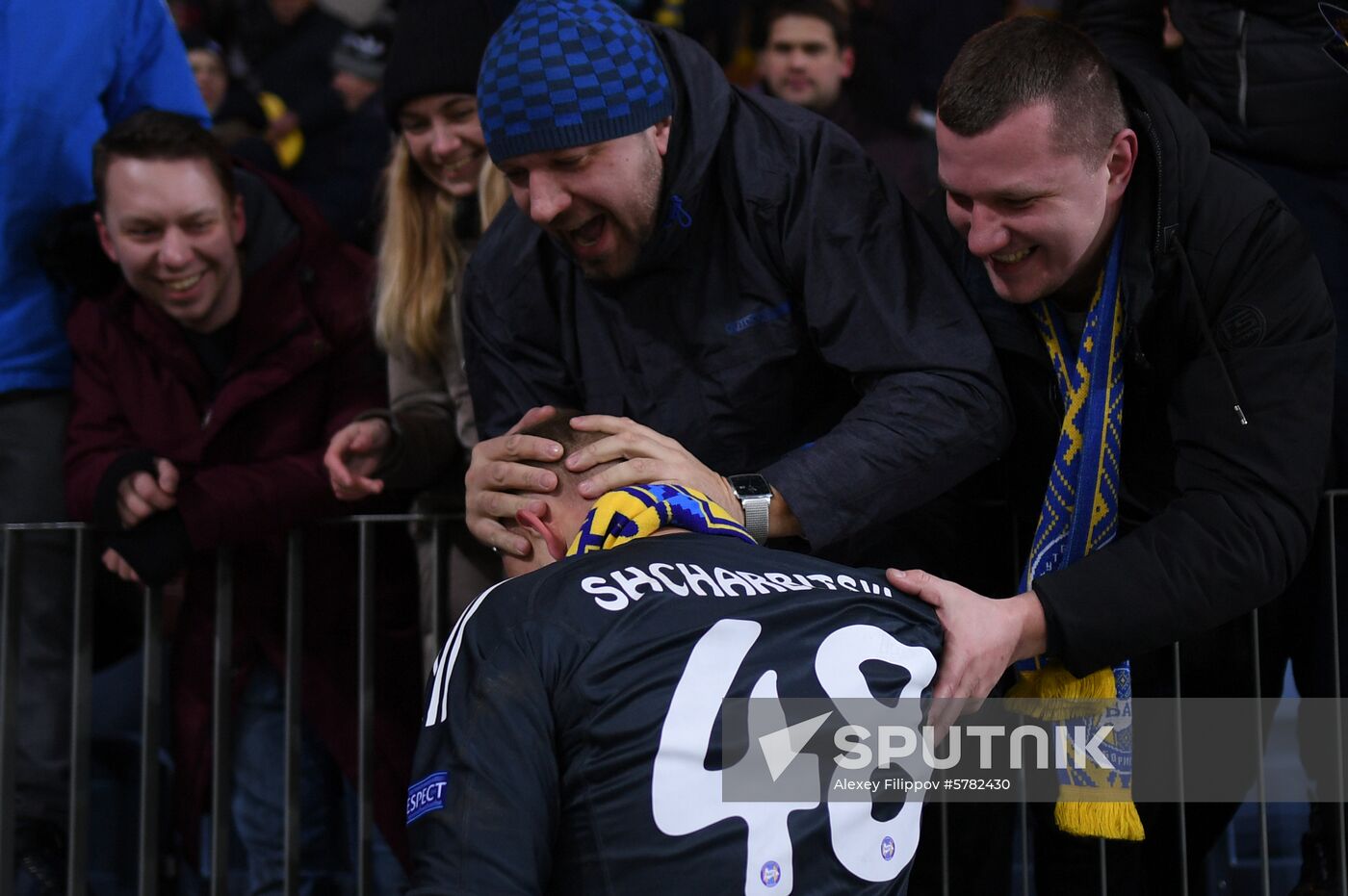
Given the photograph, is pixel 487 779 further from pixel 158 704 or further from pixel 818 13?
pixel 818 13

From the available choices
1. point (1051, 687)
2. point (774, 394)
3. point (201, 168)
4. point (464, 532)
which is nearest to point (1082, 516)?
point (1051, 687)

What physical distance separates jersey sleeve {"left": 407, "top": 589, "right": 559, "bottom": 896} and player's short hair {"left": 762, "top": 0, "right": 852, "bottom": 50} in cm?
420

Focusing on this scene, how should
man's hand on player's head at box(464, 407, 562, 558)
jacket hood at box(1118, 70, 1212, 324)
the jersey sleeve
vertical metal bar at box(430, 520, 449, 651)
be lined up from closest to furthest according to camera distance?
1. the jersey sleeve
2. man's hand on player's head at box(464, 407, 562, 558)
3. jacket hood at box(1118, 70, 1212, 324)
4. vertical metal bar at box(430, 520, 449, 651)

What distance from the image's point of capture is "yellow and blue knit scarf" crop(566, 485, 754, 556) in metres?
2.47

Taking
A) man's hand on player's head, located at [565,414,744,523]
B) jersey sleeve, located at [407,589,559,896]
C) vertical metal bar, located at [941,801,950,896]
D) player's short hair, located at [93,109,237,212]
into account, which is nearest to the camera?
jersey sleeve, located at [407,589,559,896]

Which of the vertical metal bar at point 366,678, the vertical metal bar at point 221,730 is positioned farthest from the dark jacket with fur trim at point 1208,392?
the vertical metal bar at point 221,730

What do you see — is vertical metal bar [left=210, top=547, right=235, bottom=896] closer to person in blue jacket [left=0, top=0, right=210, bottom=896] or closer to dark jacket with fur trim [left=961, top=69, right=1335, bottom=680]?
person in blue jacket [left=0, top=0, right=210, bottom=896]

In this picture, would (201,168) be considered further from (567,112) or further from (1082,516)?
(1082,516)

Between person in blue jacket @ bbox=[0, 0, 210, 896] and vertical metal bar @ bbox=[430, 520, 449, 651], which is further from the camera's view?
person in blue jacket @ bbox=[0, 0, 210, 896]

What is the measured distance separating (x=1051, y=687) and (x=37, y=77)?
3.05 m

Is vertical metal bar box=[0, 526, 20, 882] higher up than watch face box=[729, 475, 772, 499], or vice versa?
watch face box=[729, 475, 772, 499]

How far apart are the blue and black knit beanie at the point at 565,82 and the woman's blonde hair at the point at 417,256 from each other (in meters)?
0.94

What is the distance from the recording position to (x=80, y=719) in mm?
3803

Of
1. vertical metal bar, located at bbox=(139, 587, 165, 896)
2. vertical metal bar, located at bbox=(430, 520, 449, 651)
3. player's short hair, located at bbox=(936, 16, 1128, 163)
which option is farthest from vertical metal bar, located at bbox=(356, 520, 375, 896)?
player's short hair, located at bbox=(936, 16, 1128, 163)
